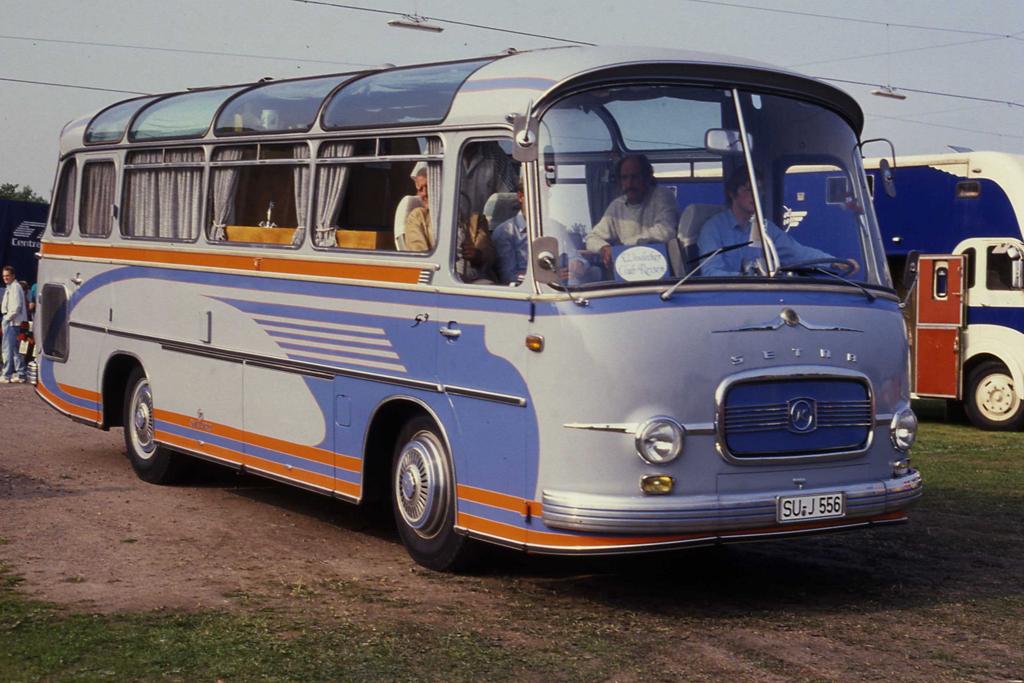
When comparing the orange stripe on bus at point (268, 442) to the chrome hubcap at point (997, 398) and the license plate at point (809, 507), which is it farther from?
the chrome hubcap at point (997, 398)

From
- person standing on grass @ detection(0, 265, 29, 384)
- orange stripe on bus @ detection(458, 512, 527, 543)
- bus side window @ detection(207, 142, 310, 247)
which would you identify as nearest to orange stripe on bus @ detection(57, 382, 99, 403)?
bus side window @ detection(207, 142, 310, 247)

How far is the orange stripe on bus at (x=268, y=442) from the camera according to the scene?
32.9 ft

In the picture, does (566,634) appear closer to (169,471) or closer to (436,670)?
(436,670)

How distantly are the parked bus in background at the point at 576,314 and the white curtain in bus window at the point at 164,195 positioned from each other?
1.36 metres

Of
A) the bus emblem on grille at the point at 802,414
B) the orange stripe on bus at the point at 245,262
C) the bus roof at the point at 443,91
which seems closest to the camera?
the bus emblem on grille at the point at 802,414

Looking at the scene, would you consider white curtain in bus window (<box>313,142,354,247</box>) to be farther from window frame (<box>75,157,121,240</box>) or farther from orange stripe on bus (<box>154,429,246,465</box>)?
window frame (<box>75,157,121,240</box>)

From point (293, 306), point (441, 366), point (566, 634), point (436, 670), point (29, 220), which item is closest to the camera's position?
point (436, 670)

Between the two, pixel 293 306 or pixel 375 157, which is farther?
pixel 293 306

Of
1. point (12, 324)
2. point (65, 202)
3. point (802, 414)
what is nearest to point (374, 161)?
point (802, 414)

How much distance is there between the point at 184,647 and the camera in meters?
7.24

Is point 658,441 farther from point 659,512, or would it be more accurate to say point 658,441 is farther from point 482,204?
point 482,204

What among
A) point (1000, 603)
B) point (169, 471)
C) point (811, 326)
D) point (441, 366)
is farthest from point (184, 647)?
point (169, 471)

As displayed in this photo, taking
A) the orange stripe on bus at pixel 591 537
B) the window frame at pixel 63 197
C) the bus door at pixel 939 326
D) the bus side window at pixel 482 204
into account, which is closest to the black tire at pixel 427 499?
the orange stripe on bus at pixel 591 537

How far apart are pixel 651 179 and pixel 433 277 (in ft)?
5.00
